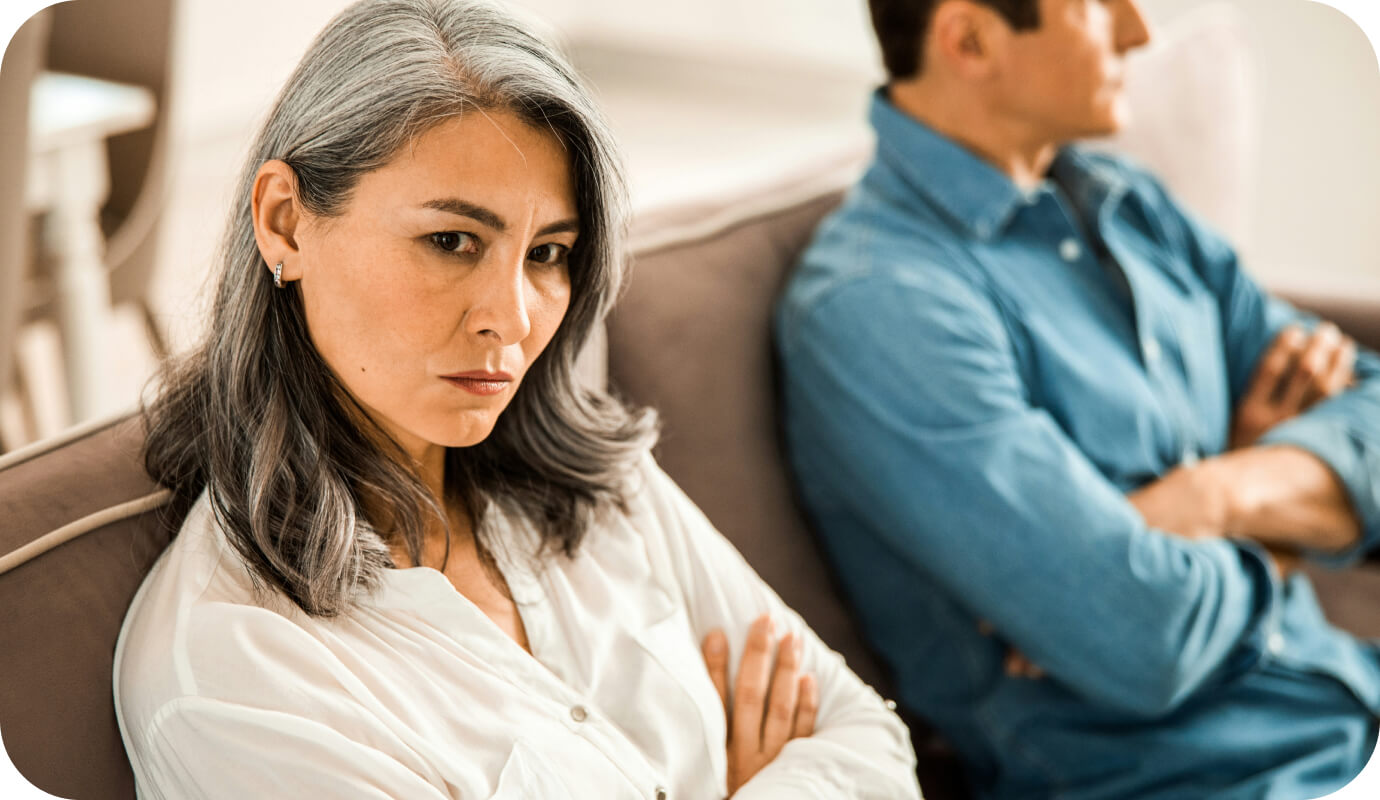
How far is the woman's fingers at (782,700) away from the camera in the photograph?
1051 mm

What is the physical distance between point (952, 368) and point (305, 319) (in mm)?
685

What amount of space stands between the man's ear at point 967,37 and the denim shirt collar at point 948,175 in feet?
0.28

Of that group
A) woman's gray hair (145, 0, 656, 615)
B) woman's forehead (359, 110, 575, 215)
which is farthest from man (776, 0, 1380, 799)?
woman's forehead (359, 110, 575, 215)

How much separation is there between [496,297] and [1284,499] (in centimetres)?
102

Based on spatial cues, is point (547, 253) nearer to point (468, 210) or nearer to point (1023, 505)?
point (468, 210)

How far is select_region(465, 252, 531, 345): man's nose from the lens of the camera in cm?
85

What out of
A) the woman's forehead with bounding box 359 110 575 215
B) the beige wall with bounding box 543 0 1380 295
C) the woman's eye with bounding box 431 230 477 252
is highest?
the woman's forehead with bounding box 359 110 575 215

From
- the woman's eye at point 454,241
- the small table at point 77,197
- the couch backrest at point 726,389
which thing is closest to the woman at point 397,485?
the woman's eye at point 454,241

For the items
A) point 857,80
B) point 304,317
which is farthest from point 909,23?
point 857,80

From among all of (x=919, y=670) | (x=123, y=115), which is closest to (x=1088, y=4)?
(x=919, y=670)

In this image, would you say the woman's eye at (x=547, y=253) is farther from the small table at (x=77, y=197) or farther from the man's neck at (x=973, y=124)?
the small table at (x=77, y=197)

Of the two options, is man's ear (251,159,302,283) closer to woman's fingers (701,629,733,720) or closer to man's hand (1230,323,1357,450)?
woman's fingers (701,629,733,720)

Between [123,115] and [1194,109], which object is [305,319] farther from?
[1194,109]

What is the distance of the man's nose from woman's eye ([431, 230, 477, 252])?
0.05ft
